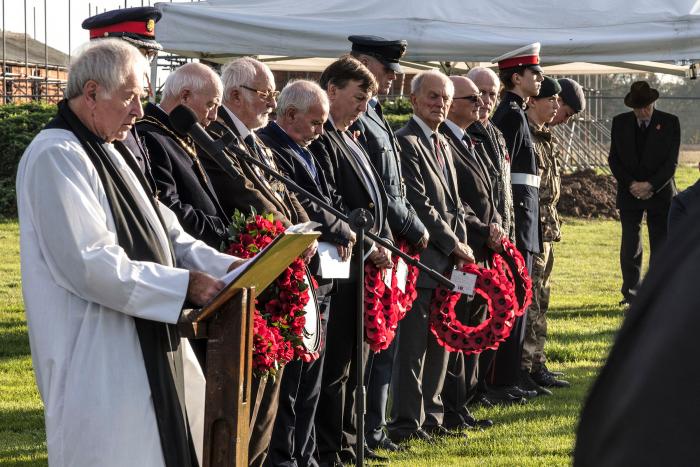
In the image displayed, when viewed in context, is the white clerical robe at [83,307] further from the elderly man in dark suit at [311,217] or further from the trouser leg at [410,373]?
the trouser leg at [410,373]

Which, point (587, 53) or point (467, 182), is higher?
point (587, 53)

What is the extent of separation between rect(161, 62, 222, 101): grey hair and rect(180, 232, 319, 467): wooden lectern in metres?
1.32

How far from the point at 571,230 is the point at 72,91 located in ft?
62.2

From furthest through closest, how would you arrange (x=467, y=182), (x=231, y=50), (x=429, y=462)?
(x=231, y=50), (x=467, y=182), (x=429, y=462)

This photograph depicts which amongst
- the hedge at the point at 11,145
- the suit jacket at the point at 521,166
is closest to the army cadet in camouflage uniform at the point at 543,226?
the suit jacket at the point at 521,166

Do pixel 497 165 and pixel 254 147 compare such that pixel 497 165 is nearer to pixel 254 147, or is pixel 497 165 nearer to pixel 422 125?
pixel 422 125

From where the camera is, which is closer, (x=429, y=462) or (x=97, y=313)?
(x=97, y=313)

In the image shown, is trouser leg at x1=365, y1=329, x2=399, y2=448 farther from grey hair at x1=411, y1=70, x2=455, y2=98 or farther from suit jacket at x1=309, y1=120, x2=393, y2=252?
grey hair at x1=411, y1=70, x2=455, y2=98

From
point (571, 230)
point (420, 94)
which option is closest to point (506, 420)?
point (420, 94)

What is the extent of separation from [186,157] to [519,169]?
4.21 m

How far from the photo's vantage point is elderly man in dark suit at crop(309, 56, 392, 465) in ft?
20.7

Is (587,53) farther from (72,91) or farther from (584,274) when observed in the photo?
(584,274)

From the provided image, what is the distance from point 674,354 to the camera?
3.82 feet

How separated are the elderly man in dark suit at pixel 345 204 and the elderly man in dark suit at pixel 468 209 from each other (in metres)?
1.42
